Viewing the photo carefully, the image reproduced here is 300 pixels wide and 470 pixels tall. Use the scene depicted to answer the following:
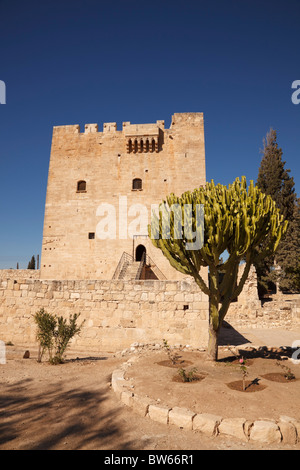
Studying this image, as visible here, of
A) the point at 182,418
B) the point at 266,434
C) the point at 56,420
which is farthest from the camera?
the point at 56,420

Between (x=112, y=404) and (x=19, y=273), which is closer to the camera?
(x=112, y=404)

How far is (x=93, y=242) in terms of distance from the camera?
19.4 m

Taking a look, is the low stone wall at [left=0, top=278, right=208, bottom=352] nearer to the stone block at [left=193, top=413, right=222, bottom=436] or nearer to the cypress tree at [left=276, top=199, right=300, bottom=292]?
the stone block at [left=193, top=413, right=222, bottom=436]

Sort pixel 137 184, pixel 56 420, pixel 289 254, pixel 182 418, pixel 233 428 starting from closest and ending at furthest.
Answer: pixel 233 428 < pixel 182 418 < pixel 56 420 < pixel 137 184 < pixel 289 254

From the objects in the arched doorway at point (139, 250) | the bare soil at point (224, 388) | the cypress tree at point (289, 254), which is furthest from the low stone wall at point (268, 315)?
the bare soil at point (224, 388)

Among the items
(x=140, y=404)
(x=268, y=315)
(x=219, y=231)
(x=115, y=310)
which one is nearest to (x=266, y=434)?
(x=140, y=404)

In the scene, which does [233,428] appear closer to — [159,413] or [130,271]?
[159,413]

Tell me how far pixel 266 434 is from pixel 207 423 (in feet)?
2.40

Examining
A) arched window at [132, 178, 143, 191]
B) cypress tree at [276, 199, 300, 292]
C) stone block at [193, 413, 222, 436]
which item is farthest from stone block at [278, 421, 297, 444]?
cypress tree at [276, 199, 300, 292]

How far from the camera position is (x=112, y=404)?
15.2 ft

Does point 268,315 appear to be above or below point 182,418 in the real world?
above

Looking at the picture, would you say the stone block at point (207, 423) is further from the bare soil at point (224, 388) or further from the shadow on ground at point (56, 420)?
the shadow on ground at point (56, 420)
